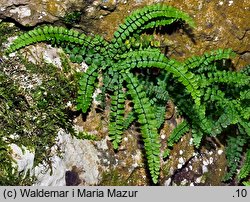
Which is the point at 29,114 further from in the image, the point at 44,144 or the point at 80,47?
the point at 80,47

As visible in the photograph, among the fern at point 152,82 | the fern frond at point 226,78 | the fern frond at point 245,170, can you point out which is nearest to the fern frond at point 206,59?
the fern at point 152,82

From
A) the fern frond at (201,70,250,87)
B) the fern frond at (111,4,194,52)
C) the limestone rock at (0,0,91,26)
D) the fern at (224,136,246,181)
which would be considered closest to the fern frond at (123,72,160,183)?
the fern frond at (111,4,194,52)

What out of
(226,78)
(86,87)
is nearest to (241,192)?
(226,78)

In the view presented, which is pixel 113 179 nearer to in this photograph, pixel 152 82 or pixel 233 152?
pixel 152 82

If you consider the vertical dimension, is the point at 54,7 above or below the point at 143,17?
above

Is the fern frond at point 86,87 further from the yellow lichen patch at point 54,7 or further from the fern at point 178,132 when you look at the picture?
the fern at point 178,132

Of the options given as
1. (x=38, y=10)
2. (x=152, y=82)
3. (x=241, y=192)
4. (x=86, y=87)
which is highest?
(x=38, y=10)

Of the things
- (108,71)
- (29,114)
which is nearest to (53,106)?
(29,114)
